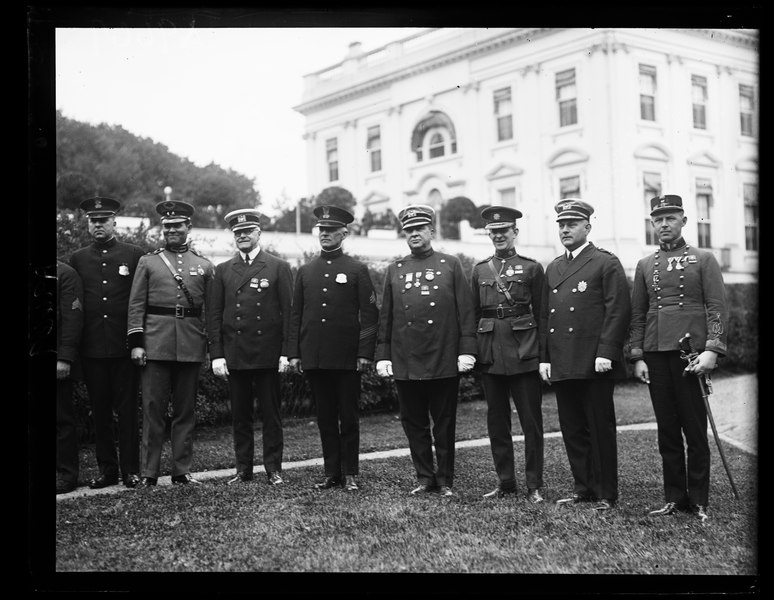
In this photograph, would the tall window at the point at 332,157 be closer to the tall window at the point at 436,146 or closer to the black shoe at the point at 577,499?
the tall window at the point at 436,146

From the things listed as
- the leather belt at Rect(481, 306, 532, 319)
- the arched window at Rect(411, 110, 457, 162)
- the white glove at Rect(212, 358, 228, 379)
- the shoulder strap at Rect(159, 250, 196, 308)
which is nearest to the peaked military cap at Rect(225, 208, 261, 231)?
the shoulder strap at Rect(159, 250, 196, 308)

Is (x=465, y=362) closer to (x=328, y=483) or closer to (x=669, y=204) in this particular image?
(x=328, y=483)

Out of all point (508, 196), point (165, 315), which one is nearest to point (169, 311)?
point (165, 315)

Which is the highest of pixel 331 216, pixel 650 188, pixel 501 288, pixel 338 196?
pixel 338 196

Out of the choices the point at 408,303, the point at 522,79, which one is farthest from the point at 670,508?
the point at 522,79

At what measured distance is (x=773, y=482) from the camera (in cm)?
529

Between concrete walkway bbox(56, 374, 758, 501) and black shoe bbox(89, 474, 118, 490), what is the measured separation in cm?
6

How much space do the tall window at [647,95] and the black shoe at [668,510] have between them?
276 inches

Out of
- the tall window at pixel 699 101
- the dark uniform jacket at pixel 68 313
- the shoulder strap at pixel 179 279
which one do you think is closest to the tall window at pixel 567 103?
the tall window at pixel 699 101

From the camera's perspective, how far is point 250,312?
663 centimetres

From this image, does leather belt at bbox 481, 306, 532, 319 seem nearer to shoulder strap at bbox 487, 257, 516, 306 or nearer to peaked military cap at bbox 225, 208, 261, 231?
shoulder strap at bbox 487, 257, 516, 306

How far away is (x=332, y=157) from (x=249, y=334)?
10.1 meters

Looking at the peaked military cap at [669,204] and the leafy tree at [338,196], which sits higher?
the leafy tree at [338,196]

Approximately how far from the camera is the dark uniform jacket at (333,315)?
21.4 feet
